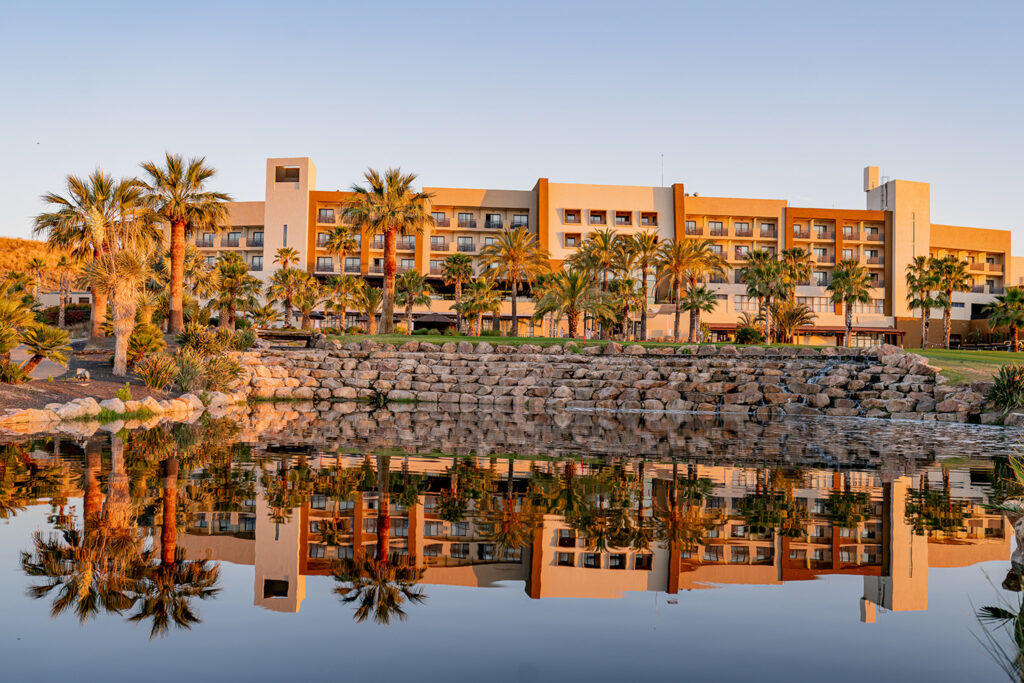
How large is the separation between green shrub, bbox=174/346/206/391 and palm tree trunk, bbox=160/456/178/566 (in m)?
16.6

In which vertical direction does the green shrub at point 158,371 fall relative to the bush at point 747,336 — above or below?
below

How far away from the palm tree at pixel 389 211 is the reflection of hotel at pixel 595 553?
38.9 meters

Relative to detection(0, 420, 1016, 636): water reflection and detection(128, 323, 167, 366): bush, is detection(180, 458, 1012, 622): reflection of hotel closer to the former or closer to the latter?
detection(0, 420, 1016, 636): water reflection

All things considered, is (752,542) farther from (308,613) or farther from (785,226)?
(785,226)

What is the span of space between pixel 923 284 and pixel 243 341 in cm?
6183

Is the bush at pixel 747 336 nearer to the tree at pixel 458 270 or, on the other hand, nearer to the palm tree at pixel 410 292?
the tree at pixel 458 270

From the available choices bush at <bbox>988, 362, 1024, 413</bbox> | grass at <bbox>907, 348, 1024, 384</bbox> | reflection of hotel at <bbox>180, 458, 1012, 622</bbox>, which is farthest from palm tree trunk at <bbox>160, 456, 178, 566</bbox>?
grass at <bbox>907, 348, 1024, 384</bbox>

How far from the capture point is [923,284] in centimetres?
→ 7231

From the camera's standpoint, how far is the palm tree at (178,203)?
38.5 m

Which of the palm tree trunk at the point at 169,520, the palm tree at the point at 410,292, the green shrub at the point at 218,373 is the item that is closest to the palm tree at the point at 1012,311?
the palm tree at the point at 410,292

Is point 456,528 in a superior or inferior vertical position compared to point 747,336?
inferior

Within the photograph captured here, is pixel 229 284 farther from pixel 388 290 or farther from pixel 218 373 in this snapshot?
pixel 218 373

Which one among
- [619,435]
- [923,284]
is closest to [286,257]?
[923,284]

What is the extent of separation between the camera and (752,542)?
723 centimetres
